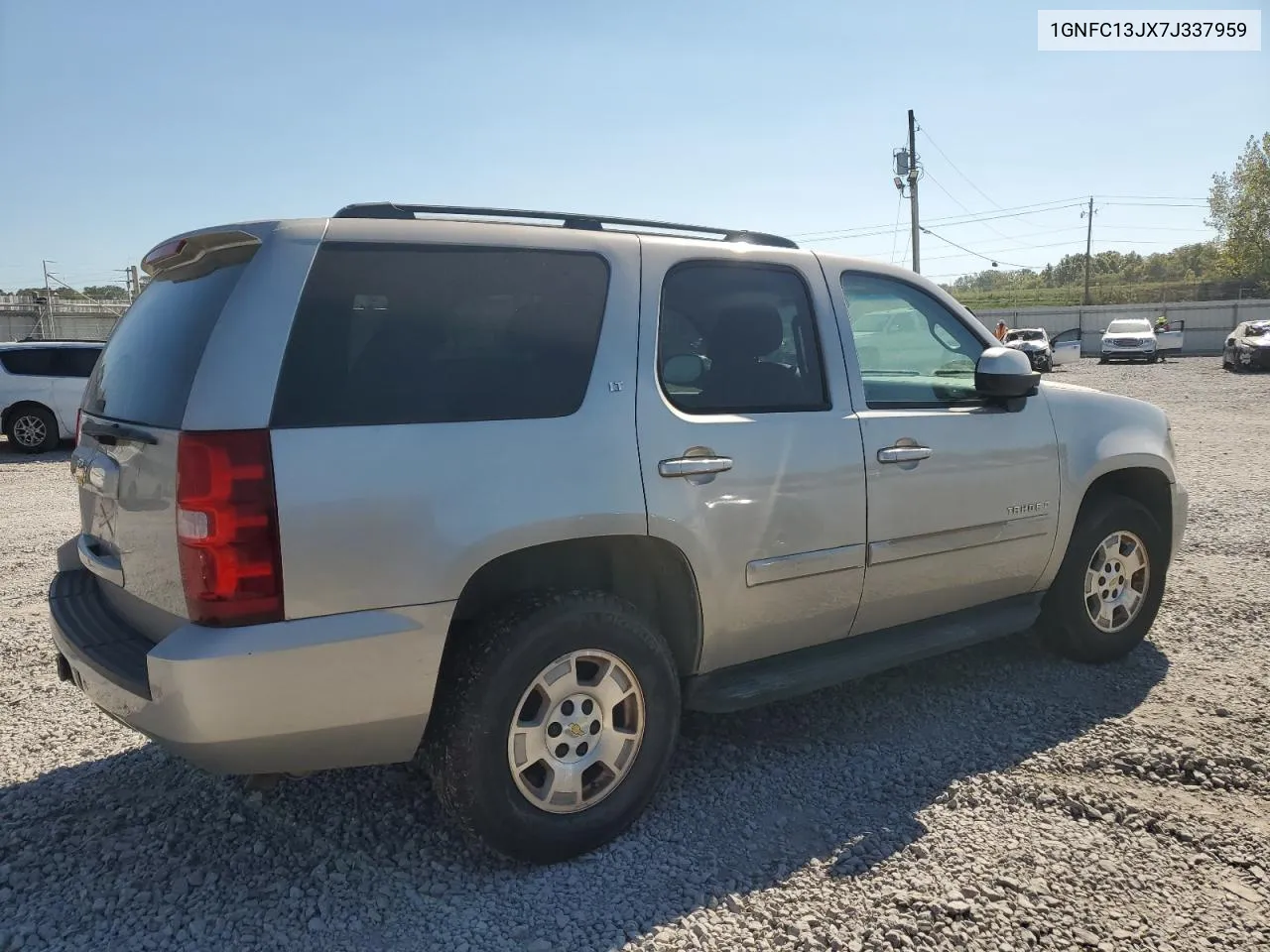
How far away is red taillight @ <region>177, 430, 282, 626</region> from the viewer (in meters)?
2.29

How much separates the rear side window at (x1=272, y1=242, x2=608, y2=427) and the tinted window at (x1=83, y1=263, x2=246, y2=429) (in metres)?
0.28

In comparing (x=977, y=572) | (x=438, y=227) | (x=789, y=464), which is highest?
(x=438, y=227)

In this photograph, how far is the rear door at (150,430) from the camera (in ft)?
7.97

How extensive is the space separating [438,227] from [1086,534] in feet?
10.8

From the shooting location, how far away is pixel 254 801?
10.6 ft

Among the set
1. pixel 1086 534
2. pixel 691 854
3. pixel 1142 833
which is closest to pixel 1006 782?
pixel 1142 833

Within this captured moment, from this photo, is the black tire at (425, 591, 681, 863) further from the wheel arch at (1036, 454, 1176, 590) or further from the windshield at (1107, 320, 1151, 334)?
the windshield at (1107, 320, 1151, 334)

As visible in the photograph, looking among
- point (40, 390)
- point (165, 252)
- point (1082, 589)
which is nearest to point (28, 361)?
point (40, 390)

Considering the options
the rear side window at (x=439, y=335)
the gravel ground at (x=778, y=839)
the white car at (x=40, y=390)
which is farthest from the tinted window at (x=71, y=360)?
the rear side window at (x=439, y=335)

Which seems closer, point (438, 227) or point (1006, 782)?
point (438, 227)

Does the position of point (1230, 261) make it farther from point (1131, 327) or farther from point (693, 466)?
point (693, 466)

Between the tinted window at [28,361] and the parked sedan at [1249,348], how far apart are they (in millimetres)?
30185

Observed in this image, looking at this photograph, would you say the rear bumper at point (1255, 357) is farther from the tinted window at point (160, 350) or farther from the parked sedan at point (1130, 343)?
the tinted window at point (160, 350)

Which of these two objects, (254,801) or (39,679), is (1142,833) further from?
(39,679)
